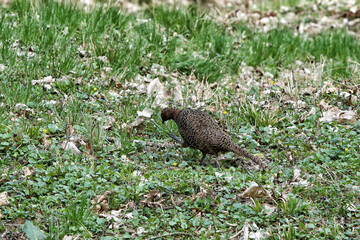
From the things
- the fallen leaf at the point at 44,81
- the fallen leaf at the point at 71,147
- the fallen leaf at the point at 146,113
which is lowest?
the fallen leaf at the point at 71,147

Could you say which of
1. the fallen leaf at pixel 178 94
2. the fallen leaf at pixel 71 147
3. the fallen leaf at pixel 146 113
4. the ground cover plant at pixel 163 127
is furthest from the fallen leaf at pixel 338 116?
the fallen leaf at pixel 71 147

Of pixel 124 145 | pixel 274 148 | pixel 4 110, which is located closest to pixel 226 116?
pixel 274 148

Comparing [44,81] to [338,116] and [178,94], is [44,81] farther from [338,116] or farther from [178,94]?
[338,116]

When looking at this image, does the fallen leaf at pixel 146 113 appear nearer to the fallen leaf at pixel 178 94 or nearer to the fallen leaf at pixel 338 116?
the fallen leaf at pixel 178 94

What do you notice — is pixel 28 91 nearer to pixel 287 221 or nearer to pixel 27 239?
pixel 27 239

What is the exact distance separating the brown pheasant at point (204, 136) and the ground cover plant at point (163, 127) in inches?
7.9

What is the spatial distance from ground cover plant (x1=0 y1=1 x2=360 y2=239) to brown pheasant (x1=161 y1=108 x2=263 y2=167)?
0.66ft

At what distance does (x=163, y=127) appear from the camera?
5676mm

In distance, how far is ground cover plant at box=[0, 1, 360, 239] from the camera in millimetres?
3957

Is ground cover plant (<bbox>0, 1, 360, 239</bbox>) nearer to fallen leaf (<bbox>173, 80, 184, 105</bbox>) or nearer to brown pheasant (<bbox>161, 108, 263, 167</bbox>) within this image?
fallen leaf (<bbox>173, 80, 184, 105</bbox>)

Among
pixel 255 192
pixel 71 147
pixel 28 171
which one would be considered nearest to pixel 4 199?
pixel 28 171

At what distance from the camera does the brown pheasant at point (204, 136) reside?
4707 millimetres

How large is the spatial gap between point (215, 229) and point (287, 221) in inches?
22.5

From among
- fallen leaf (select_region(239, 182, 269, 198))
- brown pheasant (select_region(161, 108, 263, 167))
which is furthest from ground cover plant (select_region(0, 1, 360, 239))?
brown pheasant (select_region(161, 108, 263, 167))
